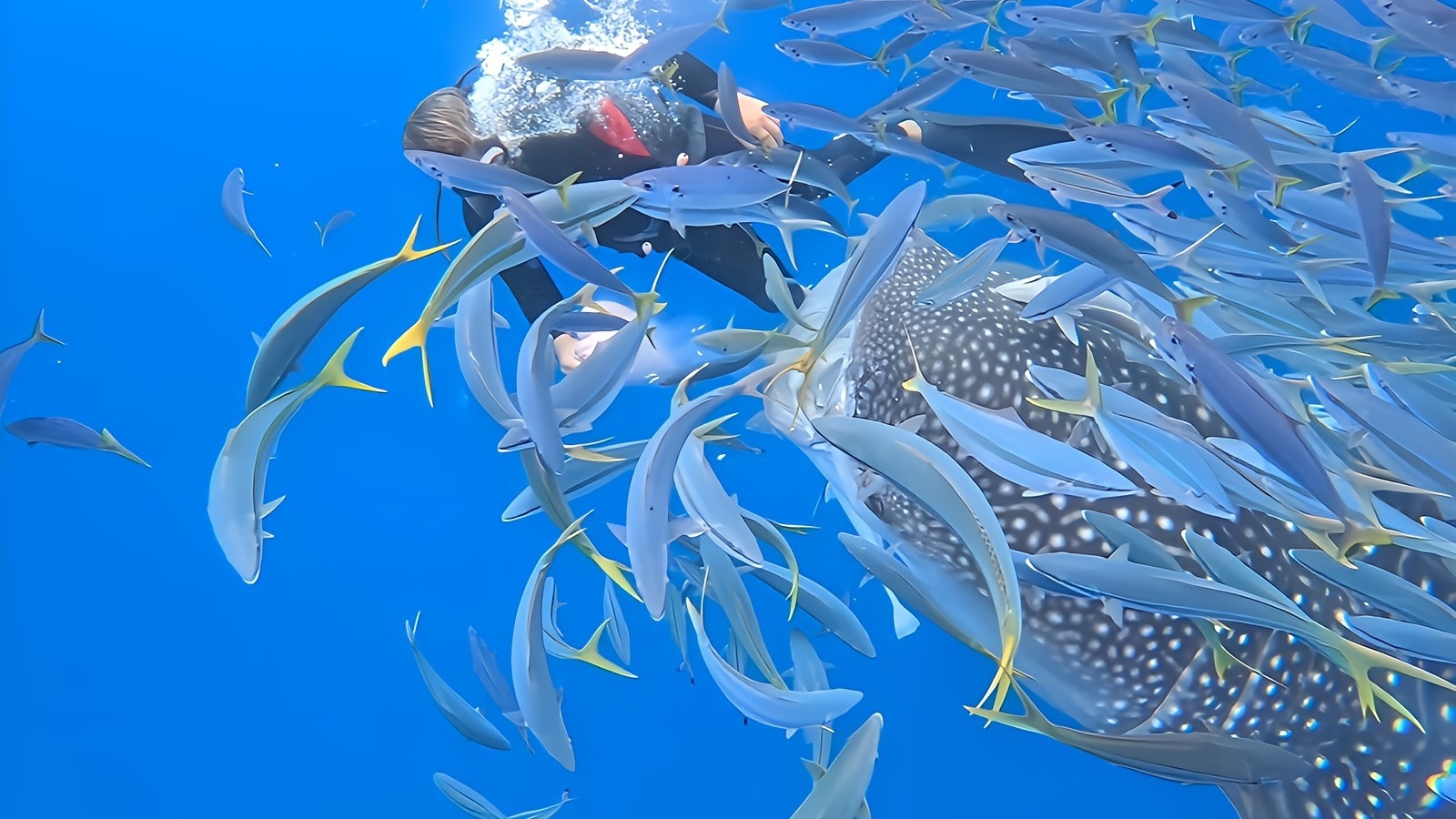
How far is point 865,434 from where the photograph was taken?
0.92 meters

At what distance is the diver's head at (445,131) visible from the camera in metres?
2.47

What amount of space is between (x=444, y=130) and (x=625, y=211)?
0.64 m

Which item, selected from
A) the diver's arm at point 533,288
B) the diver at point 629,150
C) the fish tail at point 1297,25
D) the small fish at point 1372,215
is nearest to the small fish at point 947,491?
the small fish at point 1372,215

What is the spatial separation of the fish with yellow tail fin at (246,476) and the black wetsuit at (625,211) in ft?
5.37

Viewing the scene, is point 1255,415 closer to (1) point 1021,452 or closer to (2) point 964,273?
(1) point 1021,452

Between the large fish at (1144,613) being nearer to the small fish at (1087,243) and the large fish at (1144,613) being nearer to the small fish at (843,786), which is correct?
the small fish at (1087,243)

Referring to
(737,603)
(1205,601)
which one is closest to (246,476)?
(737,603)

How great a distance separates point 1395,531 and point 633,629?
4.25m

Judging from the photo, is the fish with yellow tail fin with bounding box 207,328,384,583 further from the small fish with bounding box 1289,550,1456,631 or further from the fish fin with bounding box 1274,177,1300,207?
the fish fin with bounding box 1274,177,1300,207

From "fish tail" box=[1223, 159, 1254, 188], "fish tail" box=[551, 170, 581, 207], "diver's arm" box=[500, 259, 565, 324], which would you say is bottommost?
"fish tail" box=[1223, 159, 1254, 188]

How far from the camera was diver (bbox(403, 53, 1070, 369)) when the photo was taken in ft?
8.20

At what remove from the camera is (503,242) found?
1.11 m

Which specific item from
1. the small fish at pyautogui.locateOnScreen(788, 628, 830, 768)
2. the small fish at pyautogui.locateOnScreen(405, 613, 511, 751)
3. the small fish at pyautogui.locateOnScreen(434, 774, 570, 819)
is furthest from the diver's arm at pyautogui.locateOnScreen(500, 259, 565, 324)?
the small fish at pyautogui.locateOnScreen(788, 628, 830, 768)

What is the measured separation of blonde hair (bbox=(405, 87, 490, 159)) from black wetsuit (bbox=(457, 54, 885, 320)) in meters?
0.16
